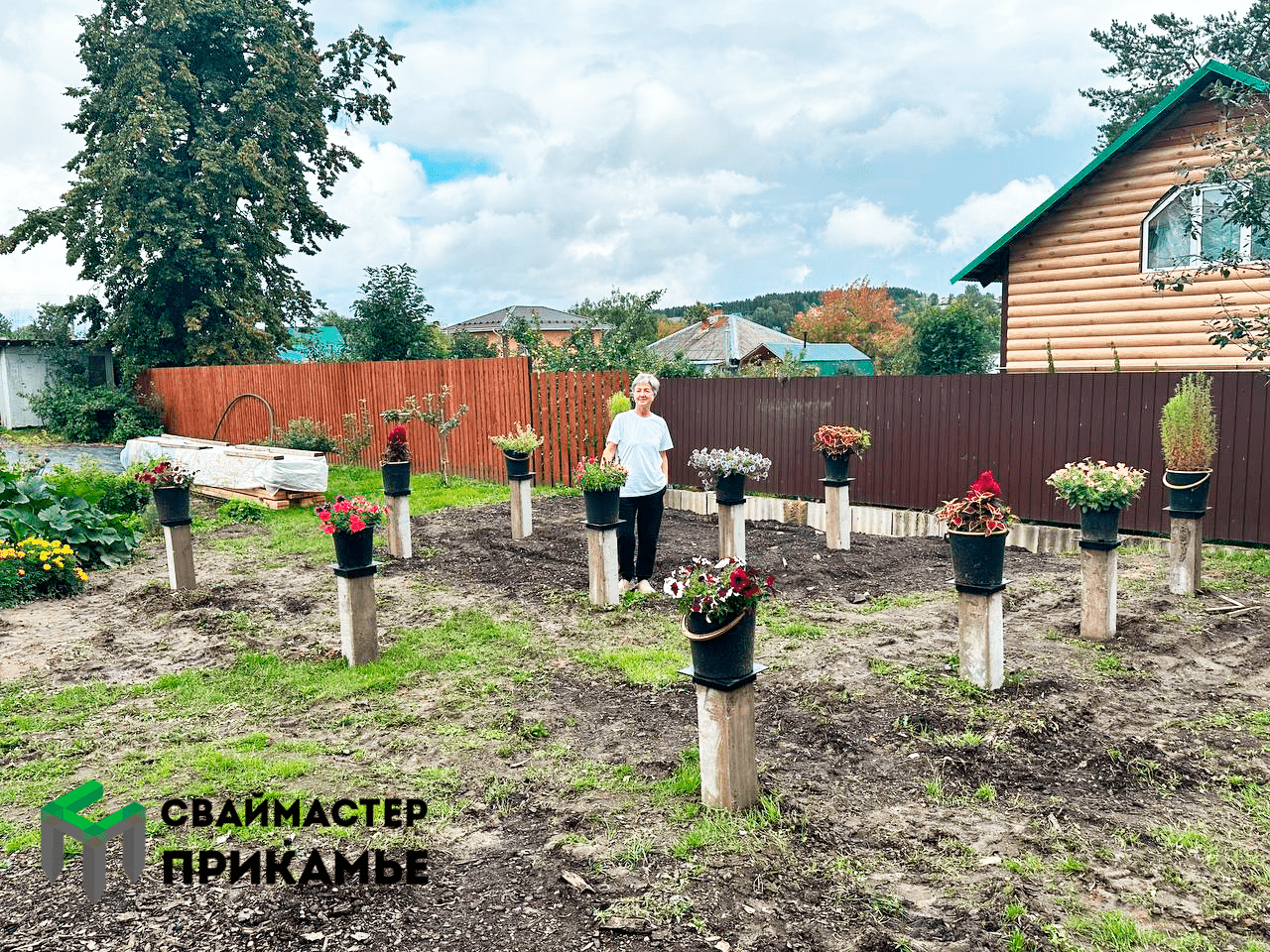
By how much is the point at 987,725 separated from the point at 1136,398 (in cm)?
562

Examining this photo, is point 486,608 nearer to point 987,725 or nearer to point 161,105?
point 987,725

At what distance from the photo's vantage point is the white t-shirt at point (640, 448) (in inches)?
262

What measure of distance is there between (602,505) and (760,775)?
309cm

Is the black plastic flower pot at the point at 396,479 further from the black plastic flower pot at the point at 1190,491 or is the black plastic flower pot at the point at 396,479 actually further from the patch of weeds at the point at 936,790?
the black plastic flower pot at the point at 1190,491

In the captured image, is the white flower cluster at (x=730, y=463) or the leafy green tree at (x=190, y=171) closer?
the white flower cluster at (x=730, y=463)

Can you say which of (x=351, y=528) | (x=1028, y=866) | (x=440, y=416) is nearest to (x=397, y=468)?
(x=351, y=528)

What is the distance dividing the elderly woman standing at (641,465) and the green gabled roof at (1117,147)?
22.2ft

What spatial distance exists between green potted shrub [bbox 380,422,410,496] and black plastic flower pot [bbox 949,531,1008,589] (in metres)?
5.39

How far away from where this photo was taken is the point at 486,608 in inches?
267

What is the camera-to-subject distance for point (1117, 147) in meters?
11.2

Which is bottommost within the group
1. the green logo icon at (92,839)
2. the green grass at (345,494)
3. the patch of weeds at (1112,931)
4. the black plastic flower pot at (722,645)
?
the patch of weeds at (1112,931)

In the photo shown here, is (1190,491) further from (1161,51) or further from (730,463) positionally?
(1161,51)

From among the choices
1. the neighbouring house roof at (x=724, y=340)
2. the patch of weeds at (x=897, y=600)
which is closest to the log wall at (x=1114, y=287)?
the patch of weeds at (x=897, y=600)

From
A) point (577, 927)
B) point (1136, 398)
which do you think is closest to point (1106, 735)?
point (577, 927)
